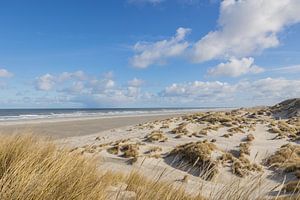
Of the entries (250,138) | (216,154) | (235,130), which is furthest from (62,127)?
(216,154)

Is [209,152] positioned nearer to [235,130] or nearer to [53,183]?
[235,130]

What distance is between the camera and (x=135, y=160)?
13508mm

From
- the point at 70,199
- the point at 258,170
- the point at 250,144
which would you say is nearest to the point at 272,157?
the point at 258,170

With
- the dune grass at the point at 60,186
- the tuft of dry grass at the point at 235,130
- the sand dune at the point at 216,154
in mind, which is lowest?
A: the sand dune at the point at 216,154

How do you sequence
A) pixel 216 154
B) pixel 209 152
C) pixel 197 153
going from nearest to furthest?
pixel 197 153 < pixel 209 152 < pixel 216 154

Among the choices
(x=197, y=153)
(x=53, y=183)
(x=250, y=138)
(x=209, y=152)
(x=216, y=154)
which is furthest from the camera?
(x=250, y=138)

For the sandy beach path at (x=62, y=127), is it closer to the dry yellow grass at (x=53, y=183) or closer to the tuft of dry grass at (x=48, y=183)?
the dry yellow grass at (x=53, y=183)

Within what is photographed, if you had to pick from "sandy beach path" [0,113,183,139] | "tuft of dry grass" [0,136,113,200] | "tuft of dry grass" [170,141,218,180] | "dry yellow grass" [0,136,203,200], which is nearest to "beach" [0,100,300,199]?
"tuft of dry grass" [170,141,218,180]

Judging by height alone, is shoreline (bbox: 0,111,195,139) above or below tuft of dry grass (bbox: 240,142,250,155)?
above

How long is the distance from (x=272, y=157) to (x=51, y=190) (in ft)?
40.5

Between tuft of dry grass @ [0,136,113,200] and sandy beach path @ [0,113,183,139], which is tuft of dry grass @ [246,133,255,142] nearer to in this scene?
sandy beach path @ [0,113,183,139]

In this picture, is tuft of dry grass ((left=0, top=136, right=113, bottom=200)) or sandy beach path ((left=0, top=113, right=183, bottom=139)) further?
sandy beach path ((left=0, top=113, right=183, bottom=139))

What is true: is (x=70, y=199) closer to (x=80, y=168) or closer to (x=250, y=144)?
(x=80, y=168)

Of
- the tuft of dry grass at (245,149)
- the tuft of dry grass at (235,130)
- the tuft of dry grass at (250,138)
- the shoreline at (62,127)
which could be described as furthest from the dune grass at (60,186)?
the tuft of dry grass at (235,130)
